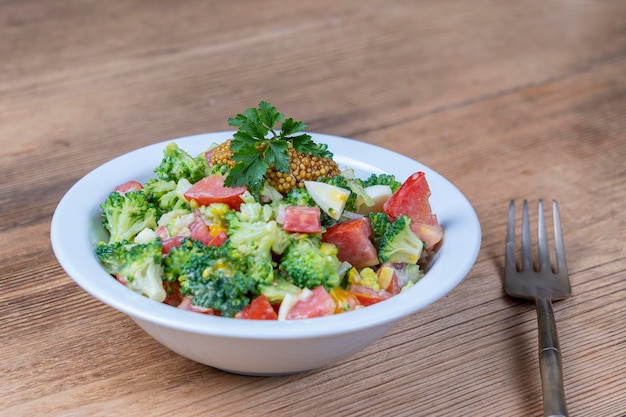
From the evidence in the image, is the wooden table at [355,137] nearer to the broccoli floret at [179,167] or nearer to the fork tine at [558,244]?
the fork tine at [558,244]

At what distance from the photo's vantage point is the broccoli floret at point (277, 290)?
156cm

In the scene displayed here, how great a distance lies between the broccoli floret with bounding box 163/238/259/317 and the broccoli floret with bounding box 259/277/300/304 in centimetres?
2

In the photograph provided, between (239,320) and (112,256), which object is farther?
(112,256)

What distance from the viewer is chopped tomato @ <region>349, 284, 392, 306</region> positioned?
1.62 meters

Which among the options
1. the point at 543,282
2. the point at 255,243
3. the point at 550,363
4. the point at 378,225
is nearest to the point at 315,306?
the point at 255,243

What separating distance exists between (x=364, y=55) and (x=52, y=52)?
1411mm

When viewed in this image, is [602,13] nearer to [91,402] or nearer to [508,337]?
[508,337]

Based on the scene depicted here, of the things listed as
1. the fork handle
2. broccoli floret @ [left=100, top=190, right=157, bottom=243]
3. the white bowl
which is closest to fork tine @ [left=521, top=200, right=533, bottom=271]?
the fork handle

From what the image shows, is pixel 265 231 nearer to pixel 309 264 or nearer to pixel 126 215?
pixel 309 264

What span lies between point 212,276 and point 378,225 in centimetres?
43

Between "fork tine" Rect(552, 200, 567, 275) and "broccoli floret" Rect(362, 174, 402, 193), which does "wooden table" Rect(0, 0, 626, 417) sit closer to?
"fork tine" Rect(552, 200, 567, 275)

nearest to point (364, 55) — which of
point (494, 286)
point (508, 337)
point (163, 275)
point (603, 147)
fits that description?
point (603, 147)

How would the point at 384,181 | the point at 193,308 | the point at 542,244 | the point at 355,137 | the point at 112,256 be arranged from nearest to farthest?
the point at 193,308, the point at 112,256, the point at 384,181, the point at 542,244, the point at 355,137

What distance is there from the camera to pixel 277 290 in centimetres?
157
